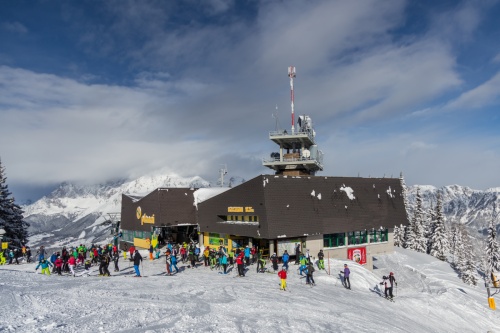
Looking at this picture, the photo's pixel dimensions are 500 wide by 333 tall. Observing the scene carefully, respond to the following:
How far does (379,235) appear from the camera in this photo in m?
41.1

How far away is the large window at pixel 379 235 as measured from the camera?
132 feet

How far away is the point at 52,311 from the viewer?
1373 cm

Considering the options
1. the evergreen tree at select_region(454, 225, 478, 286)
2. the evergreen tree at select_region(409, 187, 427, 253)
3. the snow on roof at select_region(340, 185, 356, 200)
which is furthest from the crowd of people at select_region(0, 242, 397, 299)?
the evergreen tree at select_region(409, 187, 427, 253)

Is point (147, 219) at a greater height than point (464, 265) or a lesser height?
greater

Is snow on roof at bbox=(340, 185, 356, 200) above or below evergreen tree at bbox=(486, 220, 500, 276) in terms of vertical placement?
above

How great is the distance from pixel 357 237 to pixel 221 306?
25484mm

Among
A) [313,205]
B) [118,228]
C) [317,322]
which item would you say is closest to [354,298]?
[317,322]

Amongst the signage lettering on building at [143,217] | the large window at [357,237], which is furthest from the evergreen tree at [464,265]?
the signage lettering on building at [143,217]

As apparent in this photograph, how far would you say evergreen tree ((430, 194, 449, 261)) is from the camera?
192 feet

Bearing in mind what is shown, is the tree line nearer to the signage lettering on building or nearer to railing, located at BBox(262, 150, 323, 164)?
railing, located at BBox(262, 150, 323, 164)

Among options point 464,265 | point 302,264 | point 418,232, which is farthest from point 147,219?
point 418,232

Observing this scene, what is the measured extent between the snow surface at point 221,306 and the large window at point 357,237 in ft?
25.3

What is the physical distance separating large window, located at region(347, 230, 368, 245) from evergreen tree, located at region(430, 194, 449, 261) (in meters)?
25.9

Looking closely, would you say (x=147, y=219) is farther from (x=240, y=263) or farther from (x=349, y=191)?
(x=240, y=263)
